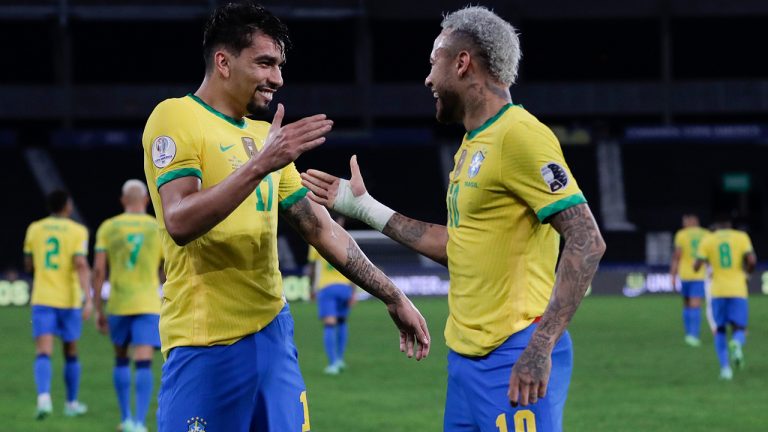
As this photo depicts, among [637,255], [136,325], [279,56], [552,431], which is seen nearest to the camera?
[552,431]

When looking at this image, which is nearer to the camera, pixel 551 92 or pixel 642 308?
pixel 642 308

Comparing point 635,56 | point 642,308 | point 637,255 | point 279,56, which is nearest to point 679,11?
point 635,56

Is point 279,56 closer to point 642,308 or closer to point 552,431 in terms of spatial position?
point 552,431

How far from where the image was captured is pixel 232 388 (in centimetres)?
430

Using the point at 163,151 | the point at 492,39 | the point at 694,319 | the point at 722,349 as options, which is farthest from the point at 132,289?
the point at 694,319

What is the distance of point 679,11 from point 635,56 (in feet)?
10.7

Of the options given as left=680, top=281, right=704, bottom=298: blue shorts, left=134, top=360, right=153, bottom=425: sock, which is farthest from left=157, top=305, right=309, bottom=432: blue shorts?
Result: left=680, top=281, right=704, bottom=298: blue shorts

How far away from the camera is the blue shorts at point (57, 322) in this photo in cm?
1119

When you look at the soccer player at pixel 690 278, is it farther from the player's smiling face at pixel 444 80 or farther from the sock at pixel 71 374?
the player's smiling face at pixel 444 80

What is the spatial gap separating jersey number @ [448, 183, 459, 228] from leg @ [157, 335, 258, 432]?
3.01ft

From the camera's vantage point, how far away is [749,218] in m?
42.3

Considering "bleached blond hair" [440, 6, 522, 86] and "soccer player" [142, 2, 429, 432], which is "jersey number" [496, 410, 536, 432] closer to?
"soccer player" [142, 2, 429, 432]

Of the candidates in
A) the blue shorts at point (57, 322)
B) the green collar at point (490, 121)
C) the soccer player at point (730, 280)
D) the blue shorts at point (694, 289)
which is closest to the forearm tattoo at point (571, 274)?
the green collar at point (490, 121)

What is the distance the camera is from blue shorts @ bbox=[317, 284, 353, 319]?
48.5 feet
